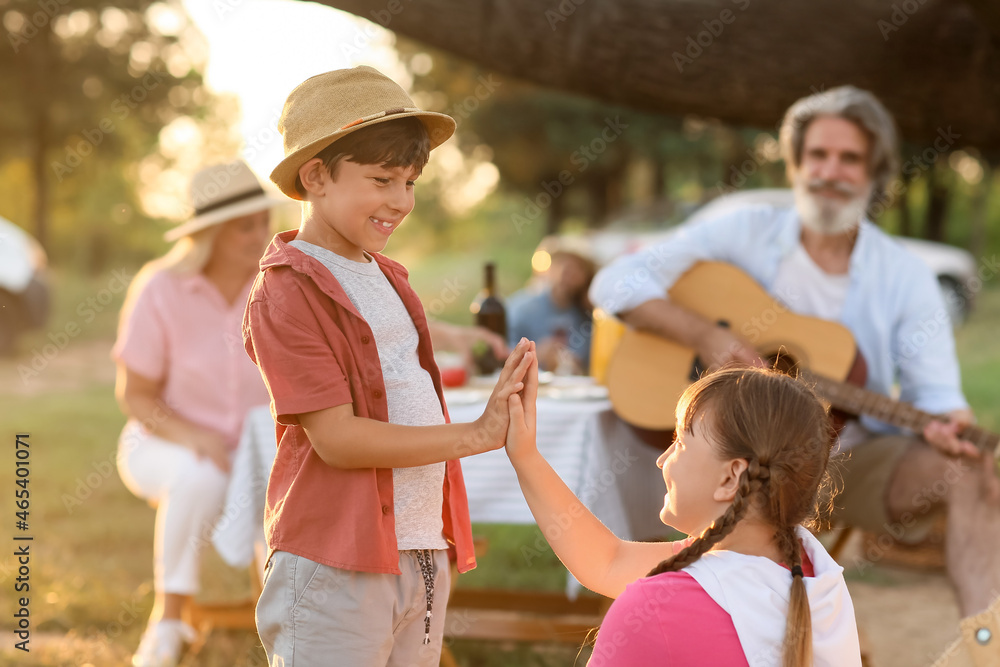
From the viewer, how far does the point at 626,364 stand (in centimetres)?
→ 320

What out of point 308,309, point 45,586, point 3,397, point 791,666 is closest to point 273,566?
point 308,309

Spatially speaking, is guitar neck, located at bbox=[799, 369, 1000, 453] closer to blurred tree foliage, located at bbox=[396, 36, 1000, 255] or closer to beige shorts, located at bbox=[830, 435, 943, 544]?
beige shorts, located at bbox=[830, 435, 943, 544]

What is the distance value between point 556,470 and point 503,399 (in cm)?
130

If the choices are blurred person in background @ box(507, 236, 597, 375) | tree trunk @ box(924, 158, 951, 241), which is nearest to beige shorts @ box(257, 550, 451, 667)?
blurred person in background @ box(507, 236, 597, 375)

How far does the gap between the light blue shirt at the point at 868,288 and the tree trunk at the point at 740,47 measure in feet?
3.29

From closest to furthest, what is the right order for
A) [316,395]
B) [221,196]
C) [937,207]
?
1. [316,395]
2. [221,196]
3. [937,207]

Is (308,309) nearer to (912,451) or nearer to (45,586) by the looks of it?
(912,451)

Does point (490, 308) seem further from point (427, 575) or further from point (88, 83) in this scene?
point (88, 83)

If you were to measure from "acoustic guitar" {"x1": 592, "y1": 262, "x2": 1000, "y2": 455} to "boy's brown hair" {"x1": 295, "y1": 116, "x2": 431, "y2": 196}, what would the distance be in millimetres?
1660

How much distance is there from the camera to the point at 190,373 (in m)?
3.70

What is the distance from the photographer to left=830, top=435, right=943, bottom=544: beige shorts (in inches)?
129

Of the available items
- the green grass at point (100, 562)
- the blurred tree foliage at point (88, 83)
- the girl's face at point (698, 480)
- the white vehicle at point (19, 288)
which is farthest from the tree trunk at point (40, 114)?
the girl's face at point (698, 480)

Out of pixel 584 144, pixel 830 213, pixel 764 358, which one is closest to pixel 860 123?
pixel 830 213

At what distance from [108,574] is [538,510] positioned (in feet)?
11.6
